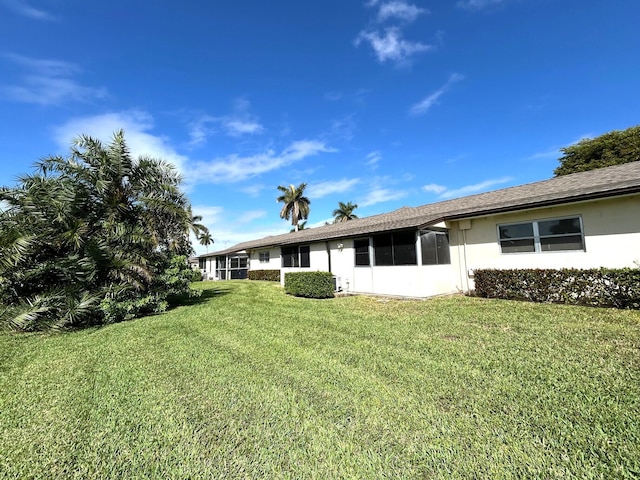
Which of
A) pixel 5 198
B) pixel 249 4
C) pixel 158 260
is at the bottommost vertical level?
pixel 158 260

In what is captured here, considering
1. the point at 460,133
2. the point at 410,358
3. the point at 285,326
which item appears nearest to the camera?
the point at 410,358

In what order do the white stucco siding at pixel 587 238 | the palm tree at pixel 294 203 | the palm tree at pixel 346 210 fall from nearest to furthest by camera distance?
the white stucco siding at pixel 587 238 → the palm tree at pixel 294 203 → the palm tree at pixel 346 210

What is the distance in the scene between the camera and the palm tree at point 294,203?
1480 inches

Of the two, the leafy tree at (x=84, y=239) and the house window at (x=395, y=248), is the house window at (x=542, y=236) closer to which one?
the house window at (x=395, y=248)

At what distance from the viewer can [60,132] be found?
→ 31.9ft

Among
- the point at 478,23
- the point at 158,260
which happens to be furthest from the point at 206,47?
the point at 478,23

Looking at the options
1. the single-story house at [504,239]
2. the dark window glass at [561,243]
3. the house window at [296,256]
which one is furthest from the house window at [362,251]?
the dark window glass at [561,243]

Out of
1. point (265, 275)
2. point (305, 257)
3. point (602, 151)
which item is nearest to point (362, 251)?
point (305, 257)

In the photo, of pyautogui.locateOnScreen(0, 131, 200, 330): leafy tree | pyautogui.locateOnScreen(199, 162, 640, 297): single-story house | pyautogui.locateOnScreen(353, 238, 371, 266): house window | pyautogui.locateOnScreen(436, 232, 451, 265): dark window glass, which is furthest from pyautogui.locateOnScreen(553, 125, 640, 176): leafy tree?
pyautogui.locateOnScreen(0, 131, 200, 330): leafy tree

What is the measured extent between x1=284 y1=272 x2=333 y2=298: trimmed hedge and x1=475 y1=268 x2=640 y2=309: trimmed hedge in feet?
18.9

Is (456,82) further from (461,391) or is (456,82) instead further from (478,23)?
(461,391)

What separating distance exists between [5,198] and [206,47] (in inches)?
337

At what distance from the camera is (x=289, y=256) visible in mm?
18188

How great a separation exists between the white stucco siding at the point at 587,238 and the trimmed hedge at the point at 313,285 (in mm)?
5855
